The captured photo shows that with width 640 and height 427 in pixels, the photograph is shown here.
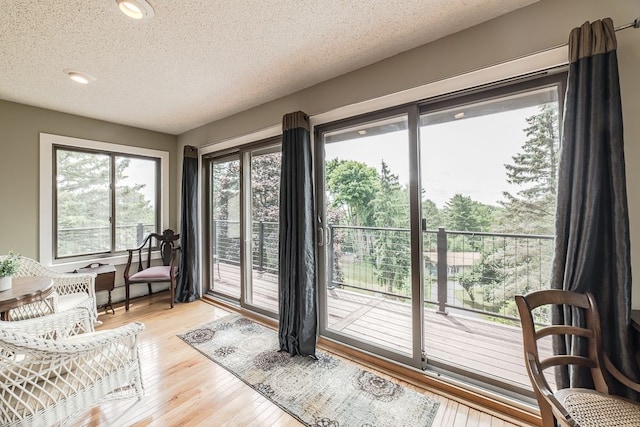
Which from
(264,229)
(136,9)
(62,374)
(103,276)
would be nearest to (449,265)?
(264,229)

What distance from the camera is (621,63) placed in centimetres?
133

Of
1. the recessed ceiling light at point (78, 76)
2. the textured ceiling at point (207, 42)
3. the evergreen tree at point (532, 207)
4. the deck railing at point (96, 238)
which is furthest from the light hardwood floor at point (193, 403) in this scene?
the recessed ceiling light at point (78, 76)

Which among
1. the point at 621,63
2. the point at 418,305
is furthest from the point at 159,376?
the point at 621,63

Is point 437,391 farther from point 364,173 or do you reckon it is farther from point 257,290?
point 257,290

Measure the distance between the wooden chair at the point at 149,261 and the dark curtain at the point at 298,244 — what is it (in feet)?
6.25

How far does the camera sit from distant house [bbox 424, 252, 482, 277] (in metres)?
2.14

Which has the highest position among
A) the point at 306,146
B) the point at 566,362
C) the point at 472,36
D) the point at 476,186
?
the point at 472,36

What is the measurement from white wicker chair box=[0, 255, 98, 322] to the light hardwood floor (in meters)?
0.72

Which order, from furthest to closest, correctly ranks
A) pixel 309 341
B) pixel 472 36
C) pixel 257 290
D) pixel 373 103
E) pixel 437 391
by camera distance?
pixel 257 290 → pixel 309 341 → pixel 373 103 → pixel 437 391 → pixel 472 36

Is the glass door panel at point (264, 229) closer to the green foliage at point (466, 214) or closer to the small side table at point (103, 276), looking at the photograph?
the small side table at point (103, 276)

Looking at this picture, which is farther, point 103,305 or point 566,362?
point 103,305

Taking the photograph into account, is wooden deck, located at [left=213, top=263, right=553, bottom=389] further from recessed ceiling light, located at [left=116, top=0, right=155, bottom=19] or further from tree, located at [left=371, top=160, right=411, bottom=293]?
recessed ceiling light, located at [left=116, top=0, right=155, bottom=19]

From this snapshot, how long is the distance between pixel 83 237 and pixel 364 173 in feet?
12.1

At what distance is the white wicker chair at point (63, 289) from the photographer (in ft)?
7.48
